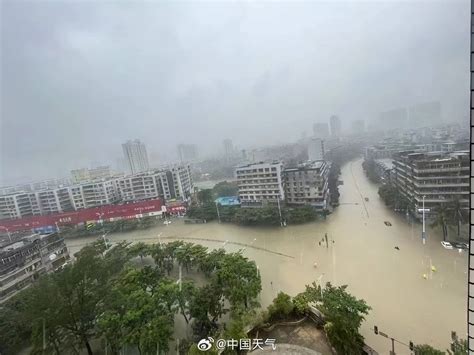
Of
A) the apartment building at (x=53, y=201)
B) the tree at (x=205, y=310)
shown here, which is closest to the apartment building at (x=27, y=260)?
the tree at (x=205, y=310)

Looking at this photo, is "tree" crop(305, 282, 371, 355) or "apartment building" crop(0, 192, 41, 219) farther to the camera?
"apartment building" crop(0, 192, 41, 219)

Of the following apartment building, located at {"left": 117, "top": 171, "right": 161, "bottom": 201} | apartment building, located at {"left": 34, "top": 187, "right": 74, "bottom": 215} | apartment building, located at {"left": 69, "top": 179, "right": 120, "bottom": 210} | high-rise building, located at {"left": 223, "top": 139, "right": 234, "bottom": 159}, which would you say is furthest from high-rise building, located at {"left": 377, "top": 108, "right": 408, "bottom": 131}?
apartment building, located at {"left": 34, "top": 187, "right": 74, "bottom": 215}

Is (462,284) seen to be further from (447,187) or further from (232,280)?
(232,280)

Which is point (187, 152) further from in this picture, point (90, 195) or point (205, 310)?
point (205, 310)

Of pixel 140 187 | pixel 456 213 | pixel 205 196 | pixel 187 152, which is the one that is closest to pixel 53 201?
pixel 140 187

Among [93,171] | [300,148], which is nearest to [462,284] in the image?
[300,148]

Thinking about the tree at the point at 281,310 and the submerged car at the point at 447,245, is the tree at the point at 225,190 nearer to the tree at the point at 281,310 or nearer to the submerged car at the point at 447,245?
the submerged car at the point at 447,245

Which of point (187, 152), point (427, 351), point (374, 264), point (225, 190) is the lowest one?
point (374, 264)

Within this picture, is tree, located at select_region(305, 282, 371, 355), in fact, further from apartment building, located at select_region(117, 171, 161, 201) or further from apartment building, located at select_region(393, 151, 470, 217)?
apartment building, located at select_region(117, 171, 161, 201)
